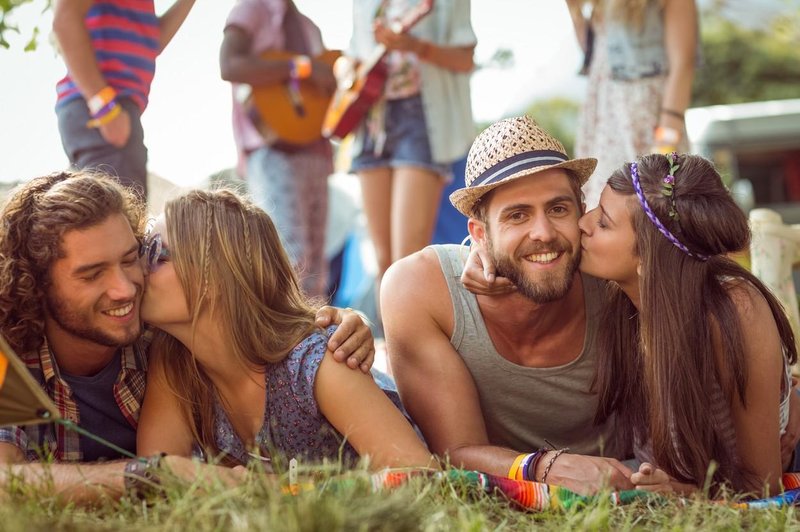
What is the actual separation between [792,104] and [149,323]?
12.3 m

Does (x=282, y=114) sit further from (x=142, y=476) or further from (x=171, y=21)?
(x=142, y=476)

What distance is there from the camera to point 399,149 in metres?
4.80

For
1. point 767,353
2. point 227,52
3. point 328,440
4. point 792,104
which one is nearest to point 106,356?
point 328,440

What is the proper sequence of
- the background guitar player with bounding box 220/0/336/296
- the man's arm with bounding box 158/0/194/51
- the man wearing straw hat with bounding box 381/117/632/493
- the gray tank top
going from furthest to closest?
the background guitar player with bounding box 220/0/336/296 < the man's arm with bounding box 158/0/194/51 < the gray tank top < the man wearing straw hat with bounding box 381/117/632/493

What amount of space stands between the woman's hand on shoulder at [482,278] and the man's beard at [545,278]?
44 millimetres

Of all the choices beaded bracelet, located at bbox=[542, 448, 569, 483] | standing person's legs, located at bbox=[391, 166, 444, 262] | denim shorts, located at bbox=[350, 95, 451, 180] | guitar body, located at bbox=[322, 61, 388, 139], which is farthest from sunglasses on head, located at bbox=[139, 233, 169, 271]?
guitar body, located at bbox=[322, 61, 388, 139]

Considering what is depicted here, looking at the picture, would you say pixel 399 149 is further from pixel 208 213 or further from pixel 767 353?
pixel 767 353

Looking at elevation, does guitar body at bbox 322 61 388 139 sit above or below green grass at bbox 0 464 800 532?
above

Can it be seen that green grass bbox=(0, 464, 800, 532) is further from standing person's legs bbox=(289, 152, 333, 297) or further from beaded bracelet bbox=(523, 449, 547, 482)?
standing person's legs bbox=(289, 152, 333, 297)

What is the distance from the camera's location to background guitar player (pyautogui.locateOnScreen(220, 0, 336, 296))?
5.31 m

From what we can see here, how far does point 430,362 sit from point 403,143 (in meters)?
1.82

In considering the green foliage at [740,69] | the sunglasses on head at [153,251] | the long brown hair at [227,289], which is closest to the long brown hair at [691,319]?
the long brown hair at [227,289]

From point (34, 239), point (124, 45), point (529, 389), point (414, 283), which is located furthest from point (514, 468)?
point (124, 45)

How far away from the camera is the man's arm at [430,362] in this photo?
123 inches
